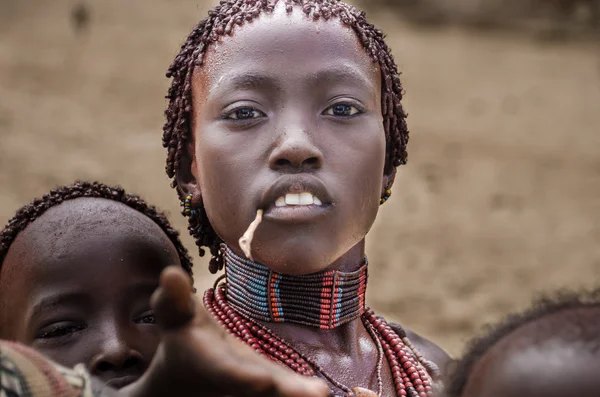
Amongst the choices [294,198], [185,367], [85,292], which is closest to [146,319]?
[85,292]

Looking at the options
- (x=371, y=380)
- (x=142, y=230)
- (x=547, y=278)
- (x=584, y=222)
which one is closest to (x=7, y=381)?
(x=142, y=230)

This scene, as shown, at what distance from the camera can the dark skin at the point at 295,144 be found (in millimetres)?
2545

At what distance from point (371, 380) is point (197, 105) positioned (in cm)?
90

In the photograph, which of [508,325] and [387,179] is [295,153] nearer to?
[387,179]

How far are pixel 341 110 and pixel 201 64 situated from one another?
0.43 metres

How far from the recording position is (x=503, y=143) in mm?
11297

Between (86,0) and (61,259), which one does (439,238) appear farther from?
(61,259)

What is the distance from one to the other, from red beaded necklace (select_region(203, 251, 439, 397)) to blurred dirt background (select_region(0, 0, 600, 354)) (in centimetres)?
445

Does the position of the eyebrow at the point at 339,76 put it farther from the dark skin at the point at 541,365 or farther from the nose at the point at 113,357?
the dark skin at the point at 541,365

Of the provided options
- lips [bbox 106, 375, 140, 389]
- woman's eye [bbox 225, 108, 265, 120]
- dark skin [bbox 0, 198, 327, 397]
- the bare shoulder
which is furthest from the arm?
the bare shoulder

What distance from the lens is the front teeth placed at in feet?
8.29

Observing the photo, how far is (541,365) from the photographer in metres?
1.68

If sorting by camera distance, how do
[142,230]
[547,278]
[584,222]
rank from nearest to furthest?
1. [142,230]
2. [547,278]
3. [584,222]

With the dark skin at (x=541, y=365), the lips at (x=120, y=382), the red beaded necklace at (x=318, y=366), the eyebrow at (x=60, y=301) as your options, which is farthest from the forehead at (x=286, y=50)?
the dark skin at (x=541, y=365)
